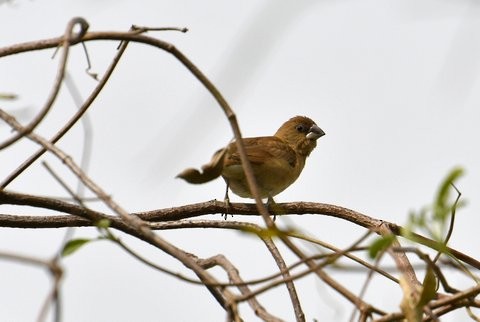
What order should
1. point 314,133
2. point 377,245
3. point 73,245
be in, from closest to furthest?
point 377,245 < point 73,245 < point 314,133

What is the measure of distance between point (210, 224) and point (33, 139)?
0.79m

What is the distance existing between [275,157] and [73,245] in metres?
4.26

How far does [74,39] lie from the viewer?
2.04m

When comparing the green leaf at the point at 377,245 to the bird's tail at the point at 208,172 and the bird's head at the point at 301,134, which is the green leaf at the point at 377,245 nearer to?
the bird's tail at the point at 208,172

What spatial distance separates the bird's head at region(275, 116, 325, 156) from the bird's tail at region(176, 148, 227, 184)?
185 inches

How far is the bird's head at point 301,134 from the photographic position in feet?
21.9

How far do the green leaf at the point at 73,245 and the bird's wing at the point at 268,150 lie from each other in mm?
3953

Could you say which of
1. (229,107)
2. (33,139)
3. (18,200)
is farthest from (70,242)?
(18,200)

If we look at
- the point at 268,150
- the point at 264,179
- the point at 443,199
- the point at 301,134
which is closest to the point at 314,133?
the point at 301,134

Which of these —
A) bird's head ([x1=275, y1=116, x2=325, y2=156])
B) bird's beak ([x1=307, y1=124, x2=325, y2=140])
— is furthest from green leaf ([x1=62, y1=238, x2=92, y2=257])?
bird's beak ([x1=307, y1=124, x2=325, y2=140])

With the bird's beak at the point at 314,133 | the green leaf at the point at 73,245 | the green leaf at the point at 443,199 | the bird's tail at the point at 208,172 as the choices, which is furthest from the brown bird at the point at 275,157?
the green leaf at the point at 443,199

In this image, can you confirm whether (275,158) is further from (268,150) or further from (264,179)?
(264,179)

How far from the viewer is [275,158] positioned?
590 cm

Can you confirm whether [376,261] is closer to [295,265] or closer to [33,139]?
[295,265]
